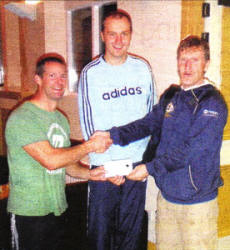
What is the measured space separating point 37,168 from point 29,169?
1.9 inches

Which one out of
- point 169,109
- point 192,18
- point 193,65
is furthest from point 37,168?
point 192,18

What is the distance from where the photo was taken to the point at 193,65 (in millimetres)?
2035

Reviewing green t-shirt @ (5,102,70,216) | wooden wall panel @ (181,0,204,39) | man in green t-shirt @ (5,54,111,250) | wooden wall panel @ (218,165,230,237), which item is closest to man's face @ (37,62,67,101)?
man in green t-shirt @ (5,54,111,250)

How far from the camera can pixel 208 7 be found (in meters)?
2.60

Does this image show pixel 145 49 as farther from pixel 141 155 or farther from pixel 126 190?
pixel 126 190

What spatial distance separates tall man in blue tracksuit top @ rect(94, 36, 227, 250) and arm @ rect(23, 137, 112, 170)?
1.34 ft

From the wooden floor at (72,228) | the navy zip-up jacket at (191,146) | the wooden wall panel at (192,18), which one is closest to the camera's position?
the navy zip-up jacket at (191,146)

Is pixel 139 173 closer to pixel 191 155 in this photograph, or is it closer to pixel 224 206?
pixel 191 155

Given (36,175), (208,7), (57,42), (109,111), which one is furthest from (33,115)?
(57,42)

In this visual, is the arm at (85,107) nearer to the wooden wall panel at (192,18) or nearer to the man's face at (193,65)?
the man's face at (193,65)

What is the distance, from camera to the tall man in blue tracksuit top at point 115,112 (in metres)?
2.34

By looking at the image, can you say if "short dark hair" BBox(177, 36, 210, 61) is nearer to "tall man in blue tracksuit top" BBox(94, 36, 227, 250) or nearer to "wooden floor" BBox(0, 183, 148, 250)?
"tall man in blue tracksuit top" BBox(94, 36, 227, 250)

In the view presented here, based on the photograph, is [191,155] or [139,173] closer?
[191,155]

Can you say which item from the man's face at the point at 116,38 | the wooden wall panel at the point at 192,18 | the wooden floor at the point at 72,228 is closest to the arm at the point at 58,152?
the man's face at the point at 116,38
